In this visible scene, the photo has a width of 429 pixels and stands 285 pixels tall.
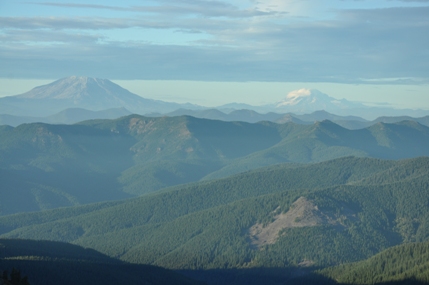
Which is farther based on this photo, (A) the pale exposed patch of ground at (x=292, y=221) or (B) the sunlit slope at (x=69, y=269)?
(A) the pale exposed patch of ground at (x=292, y=221)

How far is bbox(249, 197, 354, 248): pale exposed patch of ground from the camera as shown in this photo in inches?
7264

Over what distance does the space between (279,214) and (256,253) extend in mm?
20404

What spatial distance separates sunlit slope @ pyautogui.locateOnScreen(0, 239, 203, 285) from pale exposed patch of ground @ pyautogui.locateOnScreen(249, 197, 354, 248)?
43.6 meters

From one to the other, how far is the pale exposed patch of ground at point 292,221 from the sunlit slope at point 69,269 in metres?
43.6

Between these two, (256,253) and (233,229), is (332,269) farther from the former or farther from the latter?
(233,229)

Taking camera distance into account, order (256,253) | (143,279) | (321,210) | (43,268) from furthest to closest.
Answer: (321,210) → (256,253) → (143,279) → (43,268)

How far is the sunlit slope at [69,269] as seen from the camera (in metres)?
121

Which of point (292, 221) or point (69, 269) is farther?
point (292, 221)

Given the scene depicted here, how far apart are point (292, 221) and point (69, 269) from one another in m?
75.4

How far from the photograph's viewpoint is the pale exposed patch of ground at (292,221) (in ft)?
605

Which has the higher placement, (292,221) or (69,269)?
(69,269)

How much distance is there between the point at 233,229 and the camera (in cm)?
19125

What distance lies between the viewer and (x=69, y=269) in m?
127

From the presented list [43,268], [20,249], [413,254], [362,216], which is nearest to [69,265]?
[43,268]
